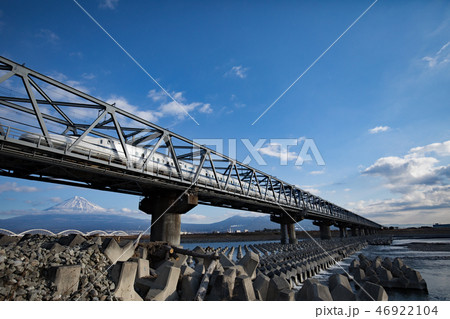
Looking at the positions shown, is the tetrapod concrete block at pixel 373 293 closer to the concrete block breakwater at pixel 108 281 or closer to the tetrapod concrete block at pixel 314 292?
the concrete block breakwater at pixel 108 281

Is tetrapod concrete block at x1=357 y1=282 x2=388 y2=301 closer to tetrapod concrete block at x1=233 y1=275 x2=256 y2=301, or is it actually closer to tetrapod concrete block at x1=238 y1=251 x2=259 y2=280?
tetrapod concrete block at x1=233 y1=275 x2=256 y2=301

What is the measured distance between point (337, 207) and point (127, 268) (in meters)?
96.2

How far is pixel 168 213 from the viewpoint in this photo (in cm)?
2344

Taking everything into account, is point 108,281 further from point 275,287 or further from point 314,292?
point 314,292

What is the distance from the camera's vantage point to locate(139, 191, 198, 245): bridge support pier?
885 inches

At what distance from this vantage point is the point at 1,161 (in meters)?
14.9

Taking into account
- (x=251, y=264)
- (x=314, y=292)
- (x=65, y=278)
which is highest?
(x=65, y=278)

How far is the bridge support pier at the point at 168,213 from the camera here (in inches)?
885

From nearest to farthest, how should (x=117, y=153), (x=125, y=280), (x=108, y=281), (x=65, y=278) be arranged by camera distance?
(x=65, y=278), (x=108, y=281), (x=125, y=280), (x=117, y=153)

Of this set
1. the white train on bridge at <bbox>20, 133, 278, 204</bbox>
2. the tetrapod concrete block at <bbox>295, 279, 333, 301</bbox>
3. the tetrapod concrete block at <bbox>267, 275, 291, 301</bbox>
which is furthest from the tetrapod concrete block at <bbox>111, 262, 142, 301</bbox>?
the white train on bridge at <bbox>20, 133, 278, 204</bbox>

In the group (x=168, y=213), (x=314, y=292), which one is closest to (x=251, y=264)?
(x=314, y=292)
